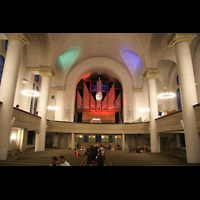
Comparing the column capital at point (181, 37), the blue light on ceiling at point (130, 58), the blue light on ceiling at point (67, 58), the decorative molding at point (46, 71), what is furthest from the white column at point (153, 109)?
the blue light on ceiling at point (67, 58)

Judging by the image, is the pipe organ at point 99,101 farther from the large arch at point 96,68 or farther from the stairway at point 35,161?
the stairway at point 35,161

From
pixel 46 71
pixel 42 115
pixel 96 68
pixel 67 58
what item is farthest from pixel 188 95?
pixel 96 68

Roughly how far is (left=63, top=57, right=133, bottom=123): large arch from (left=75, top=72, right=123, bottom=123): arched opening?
2988 mm

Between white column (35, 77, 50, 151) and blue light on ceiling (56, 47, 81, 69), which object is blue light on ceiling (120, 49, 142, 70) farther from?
white column (35, 77, 50, 151)

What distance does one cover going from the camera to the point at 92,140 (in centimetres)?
2088

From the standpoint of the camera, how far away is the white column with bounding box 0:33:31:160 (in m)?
7.32

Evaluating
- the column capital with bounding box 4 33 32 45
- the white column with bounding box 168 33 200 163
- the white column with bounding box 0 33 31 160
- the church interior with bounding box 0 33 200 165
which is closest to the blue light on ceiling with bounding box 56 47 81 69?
the church interior with bounding box 0 33 200 165

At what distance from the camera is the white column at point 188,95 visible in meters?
7.02

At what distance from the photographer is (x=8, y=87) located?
771 cm

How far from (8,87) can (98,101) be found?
54.8 feet

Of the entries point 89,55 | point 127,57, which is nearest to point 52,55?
point 89,55
